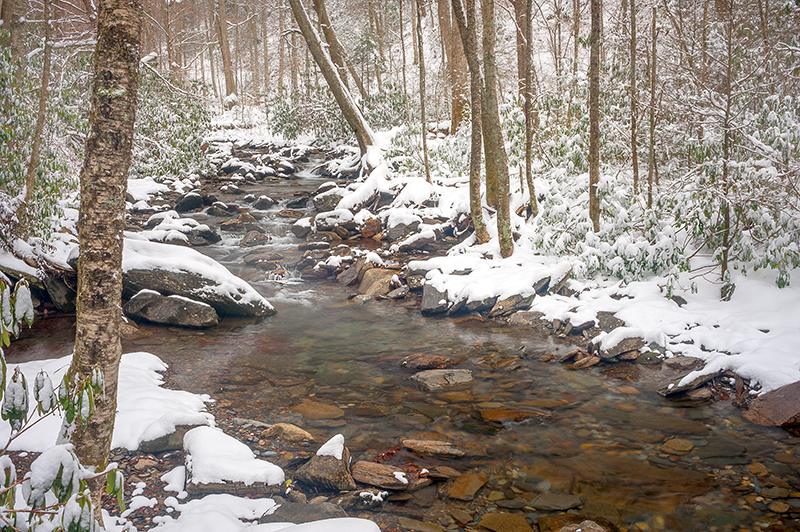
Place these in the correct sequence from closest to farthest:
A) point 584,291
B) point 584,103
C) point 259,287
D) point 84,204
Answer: point 84,204 < point 584,291 < point 584,103 < point 259,287

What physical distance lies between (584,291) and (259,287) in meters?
6.86

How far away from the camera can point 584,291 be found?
820cm

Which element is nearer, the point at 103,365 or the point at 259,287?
the point at 103,365

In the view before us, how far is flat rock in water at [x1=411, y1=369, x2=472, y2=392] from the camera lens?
5.96 meters

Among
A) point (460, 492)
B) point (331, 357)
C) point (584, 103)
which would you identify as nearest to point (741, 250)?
point (584, 103)

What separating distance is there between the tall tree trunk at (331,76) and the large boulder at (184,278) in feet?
32.3

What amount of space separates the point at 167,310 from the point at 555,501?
22.4 feet

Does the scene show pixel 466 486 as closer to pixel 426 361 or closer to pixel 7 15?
pixel 426 361

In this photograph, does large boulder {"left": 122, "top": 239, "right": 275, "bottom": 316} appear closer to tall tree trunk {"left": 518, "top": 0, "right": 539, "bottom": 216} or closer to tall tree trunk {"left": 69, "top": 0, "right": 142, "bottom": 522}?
tall tree trunk {"left": 69, "top": 0, "right": 142, "bottom": 522}

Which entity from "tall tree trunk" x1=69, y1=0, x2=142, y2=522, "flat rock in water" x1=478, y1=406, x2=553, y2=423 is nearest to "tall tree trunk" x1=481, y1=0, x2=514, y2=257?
"flat rock in water" x1=478, y1=406, x2=553, y2=423

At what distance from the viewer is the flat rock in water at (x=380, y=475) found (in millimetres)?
3912

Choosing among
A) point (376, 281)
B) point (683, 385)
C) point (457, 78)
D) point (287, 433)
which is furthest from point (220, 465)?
point (457, 78)

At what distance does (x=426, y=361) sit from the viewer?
6.68 m

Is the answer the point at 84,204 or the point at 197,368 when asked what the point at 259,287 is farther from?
the point at 84,204
